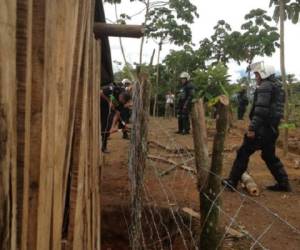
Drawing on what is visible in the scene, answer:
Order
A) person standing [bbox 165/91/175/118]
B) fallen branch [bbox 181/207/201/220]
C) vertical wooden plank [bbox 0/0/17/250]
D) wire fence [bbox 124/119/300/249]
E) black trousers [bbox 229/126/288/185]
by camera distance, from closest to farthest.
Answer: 1. vertical wooden plank [bbox 0/0/17/250]
2. wire fence [bbox 124/119/300/249]
3. fallen branch [bbox 181/207/201/220]
4. black trousers [bbox 229/126/288/185]
5. person standing [bbox 165/91/175/118]

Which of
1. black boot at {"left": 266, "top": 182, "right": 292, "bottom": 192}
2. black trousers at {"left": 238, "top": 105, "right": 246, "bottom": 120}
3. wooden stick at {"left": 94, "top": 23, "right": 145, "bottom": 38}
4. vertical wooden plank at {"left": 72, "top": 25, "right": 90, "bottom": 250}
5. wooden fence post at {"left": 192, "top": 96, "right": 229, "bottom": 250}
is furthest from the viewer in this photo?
black trousers at {"left": 238, "top": 105, "right": 246, "bottom": 120}

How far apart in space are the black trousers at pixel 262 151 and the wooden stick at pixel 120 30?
295 cm

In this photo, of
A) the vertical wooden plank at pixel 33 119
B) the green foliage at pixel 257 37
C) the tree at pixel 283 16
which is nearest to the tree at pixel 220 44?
the green foliage at pixel 257 37

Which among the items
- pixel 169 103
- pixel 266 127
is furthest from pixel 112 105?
pixel 169 103

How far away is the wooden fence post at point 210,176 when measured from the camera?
9.94 feet

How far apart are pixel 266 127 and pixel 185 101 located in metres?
7.46

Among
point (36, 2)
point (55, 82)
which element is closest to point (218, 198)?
point (55, 82)

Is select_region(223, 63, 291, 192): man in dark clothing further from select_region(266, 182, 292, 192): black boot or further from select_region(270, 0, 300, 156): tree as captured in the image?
select_region(270, 0, 300, 156): tree

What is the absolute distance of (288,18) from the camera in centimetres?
1008

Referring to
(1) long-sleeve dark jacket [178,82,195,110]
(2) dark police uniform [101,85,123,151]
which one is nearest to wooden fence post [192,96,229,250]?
(2) dark police uniform [101,85,123,151]

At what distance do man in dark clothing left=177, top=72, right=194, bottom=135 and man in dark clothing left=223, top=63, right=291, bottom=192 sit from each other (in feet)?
21.9

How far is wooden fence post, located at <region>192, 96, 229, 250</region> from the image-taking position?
3029 mm

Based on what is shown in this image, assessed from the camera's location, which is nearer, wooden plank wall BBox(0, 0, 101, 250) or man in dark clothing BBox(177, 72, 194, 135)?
wooden plank wall BBox(0, 0, 101, 250)

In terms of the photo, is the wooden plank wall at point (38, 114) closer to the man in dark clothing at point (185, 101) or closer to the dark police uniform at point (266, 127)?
the dark police uniform at point (266, 127)
